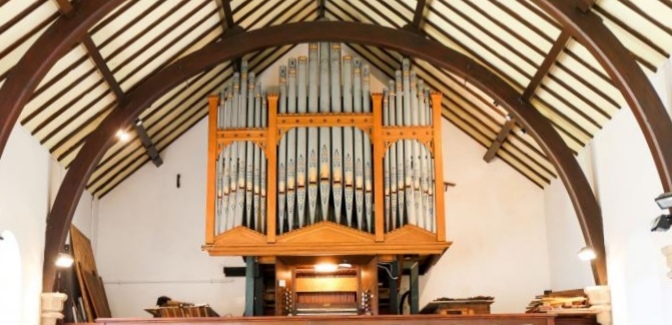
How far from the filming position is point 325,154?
11805mm

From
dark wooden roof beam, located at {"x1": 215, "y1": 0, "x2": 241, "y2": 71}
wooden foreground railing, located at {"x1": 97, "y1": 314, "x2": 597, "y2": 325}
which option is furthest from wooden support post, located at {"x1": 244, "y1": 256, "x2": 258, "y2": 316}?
dark wooden roof beam, located at {"x1": 215, "y1": 0, "x2": 241, "y2": 71}

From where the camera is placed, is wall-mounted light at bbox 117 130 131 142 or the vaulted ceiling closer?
the vaulted ceiling

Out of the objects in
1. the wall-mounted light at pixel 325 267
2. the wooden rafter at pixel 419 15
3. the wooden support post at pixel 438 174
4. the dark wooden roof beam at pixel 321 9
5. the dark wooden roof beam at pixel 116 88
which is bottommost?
the wall-mounted light at pixel 325 267

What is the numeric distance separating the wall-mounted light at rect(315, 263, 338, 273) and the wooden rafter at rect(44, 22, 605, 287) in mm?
2866

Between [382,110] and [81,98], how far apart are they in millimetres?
3661

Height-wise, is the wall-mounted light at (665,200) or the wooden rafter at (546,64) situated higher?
the wooden rafter at (546,64)

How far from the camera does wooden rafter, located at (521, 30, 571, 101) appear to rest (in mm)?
10039

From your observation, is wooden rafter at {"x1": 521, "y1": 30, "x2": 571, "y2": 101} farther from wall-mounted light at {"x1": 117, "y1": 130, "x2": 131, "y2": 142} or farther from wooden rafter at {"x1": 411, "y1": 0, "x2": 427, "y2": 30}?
wall-mounted light at {"x1": 117, "y1": 130, "x2": 131, "y2": 142}

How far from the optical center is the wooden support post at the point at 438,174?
1162 centimetres

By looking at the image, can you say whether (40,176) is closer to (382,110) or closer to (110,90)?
(110,90)

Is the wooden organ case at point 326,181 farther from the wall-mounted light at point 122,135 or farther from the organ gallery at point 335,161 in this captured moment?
the wall-mounted light at point 122,135

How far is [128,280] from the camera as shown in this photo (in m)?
13.5

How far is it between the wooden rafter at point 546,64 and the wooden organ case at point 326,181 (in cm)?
126

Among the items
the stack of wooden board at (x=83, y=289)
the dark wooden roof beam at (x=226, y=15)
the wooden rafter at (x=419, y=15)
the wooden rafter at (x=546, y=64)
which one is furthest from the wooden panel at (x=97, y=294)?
the wooden rafter at (x=546, y=64)
